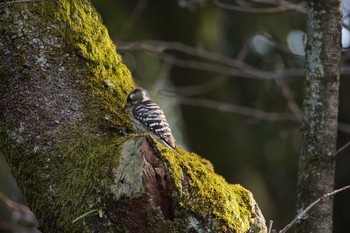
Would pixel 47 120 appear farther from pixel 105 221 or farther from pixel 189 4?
pixel 189 4

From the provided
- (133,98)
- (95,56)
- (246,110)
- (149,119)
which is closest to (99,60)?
(95,56)

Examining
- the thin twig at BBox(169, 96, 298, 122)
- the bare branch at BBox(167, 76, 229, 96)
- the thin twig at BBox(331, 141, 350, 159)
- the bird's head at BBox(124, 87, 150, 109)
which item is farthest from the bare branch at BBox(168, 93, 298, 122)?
the thin twig at BBox(331, 141, 350, 159)

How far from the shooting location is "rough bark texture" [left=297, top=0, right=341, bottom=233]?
3.74 metres

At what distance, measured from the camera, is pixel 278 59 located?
10.2 meters

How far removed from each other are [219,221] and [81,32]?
1343 mm

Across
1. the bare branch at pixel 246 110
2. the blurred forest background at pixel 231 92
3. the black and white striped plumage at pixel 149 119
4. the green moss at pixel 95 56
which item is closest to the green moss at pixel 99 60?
the green moss at pixel 95 56

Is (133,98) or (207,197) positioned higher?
(133,98)

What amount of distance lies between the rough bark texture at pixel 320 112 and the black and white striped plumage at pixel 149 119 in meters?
0.98

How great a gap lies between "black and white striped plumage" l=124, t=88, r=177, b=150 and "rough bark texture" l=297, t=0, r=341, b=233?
38.5 inches

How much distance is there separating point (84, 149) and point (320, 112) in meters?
1.32

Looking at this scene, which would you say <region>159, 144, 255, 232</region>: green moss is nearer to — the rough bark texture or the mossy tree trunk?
the mossy tree trunk

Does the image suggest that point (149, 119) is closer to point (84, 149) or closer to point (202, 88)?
point (84, 149)

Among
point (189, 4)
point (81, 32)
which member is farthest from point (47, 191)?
point (189, 4)

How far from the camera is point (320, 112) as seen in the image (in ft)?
12.5
